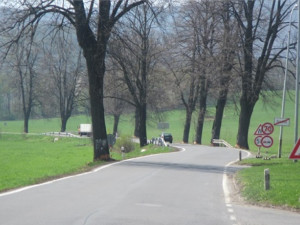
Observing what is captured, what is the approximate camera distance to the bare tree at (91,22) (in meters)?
22.4

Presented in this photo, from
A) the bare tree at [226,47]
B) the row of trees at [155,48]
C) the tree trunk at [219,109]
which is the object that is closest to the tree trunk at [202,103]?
the row of trees at [155,48]

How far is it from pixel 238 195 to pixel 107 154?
12481mm

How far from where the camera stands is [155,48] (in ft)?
154

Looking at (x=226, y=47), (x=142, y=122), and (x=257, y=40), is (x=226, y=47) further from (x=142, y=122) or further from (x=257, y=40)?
(x=142, y=122)

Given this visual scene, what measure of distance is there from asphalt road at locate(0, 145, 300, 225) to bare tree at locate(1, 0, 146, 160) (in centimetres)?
783

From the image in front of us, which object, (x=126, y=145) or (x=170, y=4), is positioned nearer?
(x=170, y=4)

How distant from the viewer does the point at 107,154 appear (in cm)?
2647

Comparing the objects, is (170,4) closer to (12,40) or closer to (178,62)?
(12,40)

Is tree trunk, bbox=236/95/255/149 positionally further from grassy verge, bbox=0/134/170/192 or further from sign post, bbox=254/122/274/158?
sign post, bbox=254/122/274/158

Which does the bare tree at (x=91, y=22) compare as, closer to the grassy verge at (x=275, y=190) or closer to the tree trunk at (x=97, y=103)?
the tree trunk at (x=97, y=103)

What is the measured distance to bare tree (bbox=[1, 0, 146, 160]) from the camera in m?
22.4

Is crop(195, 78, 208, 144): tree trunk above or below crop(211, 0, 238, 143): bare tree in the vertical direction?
below

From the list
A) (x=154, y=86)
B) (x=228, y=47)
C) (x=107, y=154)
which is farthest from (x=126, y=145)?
(x=107, y=154)

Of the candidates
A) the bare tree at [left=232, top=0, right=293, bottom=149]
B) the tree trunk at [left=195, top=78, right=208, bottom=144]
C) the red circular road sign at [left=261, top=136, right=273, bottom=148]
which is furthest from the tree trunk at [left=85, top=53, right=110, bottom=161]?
the tree trunk at [left=195, top=78, right=208, bottom=144]
